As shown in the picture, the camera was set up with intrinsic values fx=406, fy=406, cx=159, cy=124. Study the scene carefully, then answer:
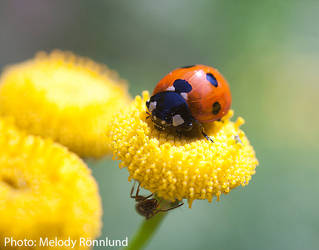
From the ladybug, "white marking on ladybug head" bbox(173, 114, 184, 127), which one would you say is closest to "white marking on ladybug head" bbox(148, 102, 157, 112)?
the ladybug

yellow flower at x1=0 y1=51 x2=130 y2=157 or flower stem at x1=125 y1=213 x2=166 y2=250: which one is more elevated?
yellow flower at x1=0 y1=51 x2=130 y2=157

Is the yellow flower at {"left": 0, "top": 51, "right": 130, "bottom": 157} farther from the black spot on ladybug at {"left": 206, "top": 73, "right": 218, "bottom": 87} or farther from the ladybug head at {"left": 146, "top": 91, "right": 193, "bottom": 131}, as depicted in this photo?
the black spot on ladybug at {"left": 206, "top": 73, "right": 218, "bottom": 87}

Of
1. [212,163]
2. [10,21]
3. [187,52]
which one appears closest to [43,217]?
[212,163]

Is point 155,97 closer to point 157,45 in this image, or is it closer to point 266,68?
point 266,68

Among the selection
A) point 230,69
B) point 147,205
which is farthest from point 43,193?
point 230,69

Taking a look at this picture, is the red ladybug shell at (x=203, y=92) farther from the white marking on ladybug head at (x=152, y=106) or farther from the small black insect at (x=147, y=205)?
A: the small black insect at (x=147, y=205)

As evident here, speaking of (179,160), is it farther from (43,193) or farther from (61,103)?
(61,103)
